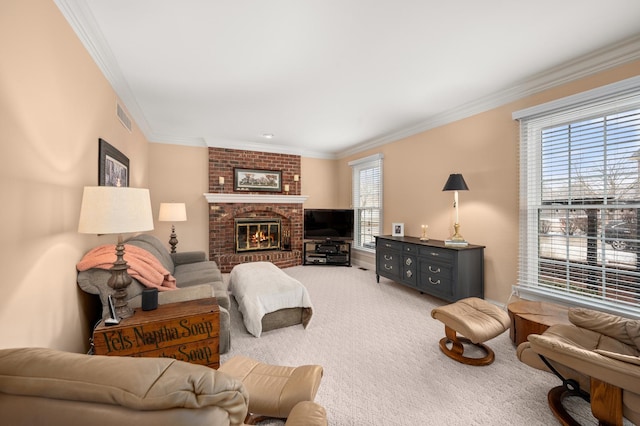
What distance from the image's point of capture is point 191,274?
3461 millimetres

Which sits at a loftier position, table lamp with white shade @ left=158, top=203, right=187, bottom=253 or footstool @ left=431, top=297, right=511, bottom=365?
table lamp with white shade @ left=158, top=203, right=187, bottom=253

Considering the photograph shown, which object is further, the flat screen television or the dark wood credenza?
the flat screen television

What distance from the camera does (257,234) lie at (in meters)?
5.86

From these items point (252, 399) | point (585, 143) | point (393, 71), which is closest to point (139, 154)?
point (393, 71)

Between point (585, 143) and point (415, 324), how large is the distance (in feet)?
8.19

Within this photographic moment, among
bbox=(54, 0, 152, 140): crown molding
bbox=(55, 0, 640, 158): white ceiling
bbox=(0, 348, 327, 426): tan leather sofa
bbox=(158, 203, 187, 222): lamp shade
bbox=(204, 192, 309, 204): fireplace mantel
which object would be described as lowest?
bbox=(0, 348, 327, 426): tan leather sofa

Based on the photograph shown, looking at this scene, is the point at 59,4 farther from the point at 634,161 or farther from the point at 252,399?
the point at 634,161

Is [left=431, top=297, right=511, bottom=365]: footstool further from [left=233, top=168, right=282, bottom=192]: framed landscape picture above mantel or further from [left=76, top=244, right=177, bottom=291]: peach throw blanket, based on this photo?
[left=233, top=168, right=282, bottom=192]: framed landscape picture above mantel

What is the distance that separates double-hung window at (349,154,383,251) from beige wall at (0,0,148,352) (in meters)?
4.43

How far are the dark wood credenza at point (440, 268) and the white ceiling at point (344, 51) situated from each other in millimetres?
1915

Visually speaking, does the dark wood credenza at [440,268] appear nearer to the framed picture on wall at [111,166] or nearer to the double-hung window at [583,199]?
the double-hung window at [583,199]

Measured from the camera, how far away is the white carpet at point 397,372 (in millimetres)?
1699

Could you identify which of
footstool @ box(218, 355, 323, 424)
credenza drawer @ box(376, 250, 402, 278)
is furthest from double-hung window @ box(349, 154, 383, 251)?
footstool @ box(218, 355, 323, 424)

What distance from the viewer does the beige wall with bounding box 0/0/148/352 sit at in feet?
4.28
